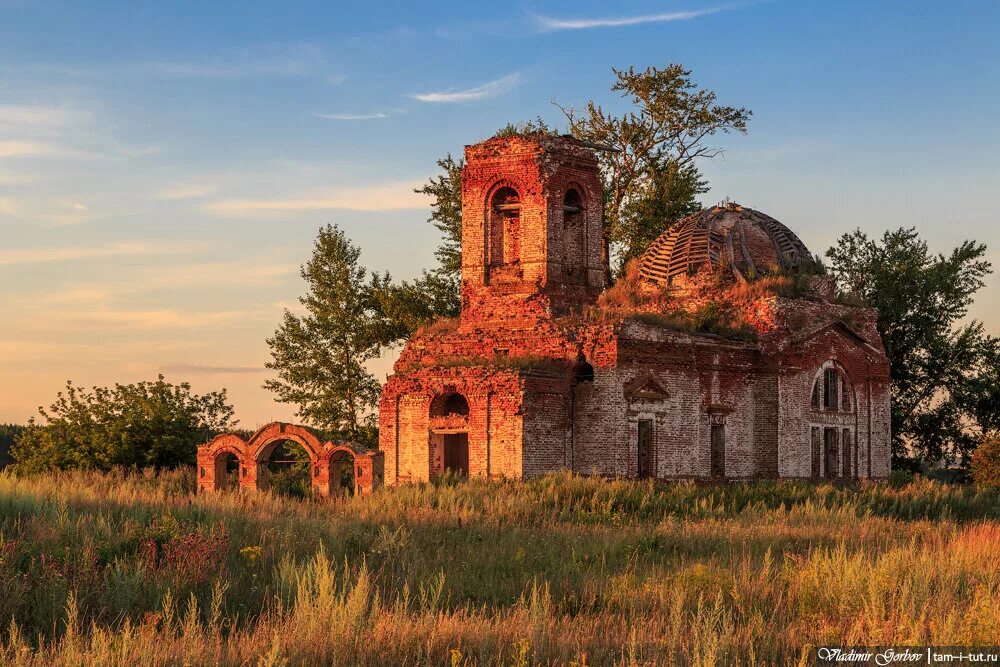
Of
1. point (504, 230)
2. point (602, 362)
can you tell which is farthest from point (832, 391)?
point (504, 230)

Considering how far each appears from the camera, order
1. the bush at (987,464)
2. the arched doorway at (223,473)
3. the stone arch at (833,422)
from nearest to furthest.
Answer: the arched doorway at (223,473), the bush at (987,464), the stone arch at (833,422)

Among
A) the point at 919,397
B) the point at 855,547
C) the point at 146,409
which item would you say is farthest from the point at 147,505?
the point at 919,397

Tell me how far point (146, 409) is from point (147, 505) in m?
16.6

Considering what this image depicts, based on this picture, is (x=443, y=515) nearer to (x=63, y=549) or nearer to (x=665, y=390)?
(x=63, y=549)

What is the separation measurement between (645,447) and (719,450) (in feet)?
9.39

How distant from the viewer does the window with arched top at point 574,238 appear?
33500 millimetres

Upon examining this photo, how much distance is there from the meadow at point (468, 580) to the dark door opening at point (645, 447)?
15.0 feet

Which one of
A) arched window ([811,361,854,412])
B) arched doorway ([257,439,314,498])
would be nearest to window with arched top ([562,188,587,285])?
arched window ([811,361,854,412])

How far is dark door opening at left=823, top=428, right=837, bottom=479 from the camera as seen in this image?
115ft

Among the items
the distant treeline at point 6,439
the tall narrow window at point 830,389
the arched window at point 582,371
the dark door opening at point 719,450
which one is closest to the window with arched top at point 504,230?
the arched window at point 582,371

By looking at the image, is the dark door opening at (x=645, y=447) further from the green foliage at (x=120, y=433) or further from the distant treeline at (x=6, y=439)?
the distant treeline at (x=6, y=439)

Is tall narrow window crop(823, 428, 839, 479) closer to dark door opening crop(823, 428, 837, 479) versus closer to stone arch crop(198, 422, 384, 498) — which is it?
dark door opening crop(823, 428, 837, 479)

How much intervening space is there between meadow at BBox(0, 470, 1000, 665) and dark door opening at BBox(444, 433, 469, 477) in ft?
17.6

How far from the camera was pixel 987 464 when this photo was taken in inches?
1321
